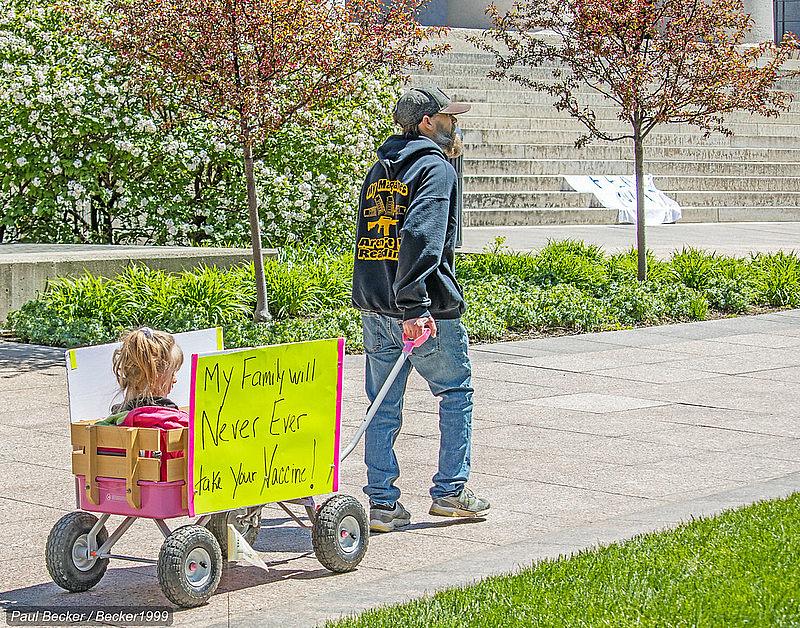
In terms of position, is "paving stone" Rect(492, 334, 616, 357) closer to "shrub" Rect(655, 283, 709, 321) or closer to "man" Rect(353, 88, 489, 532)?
"shrub" Rect(655, 283, 709, 321)

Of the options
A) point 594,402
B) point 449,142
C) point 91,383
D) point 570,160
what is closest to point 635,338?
point 594,402

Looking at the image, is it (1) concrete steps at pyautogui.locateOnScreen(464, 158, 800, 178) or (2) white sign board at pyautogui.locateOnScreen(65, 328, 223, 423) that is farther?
(1) concrete steps at pyautogui.locateOnScreen(464, 158, 800, 178)

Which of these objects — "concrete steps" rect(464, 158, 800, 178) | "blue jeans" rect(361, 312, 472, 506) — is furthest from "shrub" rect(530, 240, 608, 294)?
"concrete steps" rect(464, 158, 800, 178)

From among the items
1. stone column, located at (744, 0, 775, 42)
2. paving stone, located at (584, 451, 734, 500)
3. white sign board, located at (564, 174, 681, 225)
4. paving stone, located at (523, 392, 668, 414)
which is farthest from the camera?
stone column, located at (744, 0, 775, 42)

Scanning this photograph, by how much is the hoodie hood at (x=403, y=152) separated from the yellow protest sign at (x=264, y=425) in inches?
38.9

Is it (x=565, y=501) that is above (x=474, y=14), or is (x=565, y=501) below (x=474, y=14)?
below

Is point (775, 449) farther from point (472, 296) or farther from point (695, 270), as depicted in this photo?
point (695, 270)

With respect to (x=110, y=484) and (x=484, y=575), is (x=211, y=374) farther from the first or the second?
(x=484, y=575)

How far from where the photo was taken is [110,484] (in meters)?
4.82

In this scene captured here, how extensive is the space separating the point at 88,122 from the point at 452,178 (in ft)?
29.9

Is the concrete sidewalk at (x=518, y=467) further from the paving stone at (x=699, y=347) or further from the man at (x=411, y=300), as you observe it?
the man at (x=411, y=300)

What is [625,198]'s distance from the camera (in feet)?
75.6

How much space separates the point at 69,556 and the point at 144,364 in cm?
73

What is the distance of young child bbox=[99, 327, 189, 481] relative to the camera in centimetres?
484
